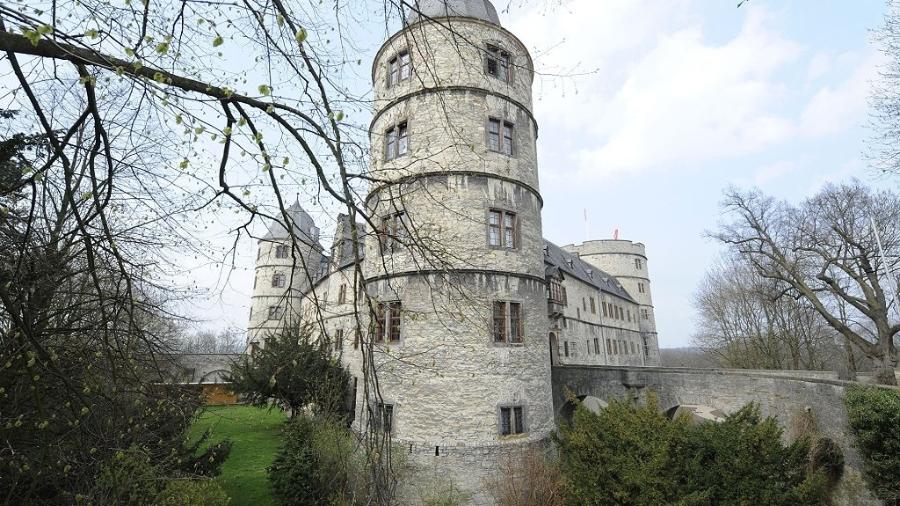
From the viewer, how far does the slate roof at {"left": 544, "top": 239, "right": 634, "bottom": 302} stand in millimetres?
25147

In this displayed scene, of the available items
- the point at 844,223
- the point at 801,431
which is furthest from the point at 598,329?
the point at 801,431

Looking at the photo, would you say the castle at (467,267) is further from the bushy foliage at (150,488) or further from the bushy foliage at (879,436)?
the bushy foliage at (879,436)

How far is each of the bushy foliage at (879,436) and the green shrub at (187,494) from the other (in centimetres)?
1358

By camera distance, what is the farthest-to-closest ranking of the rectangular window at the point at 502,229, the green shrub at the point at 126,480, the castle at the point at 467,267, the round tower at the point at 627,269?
the round tower at the point at 627,269, the rectangular window at the point at 502,229, the castle at the point at 467,267, the green shrub at the point at 126,480

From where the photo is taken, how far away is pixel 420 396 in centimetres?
1122

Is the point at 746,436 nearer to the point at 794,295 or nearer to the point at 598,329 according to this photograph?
the point at 794,295

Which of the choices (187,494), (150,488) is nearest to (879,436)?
(187,494)

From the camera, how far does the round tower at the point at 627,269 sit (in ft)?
139

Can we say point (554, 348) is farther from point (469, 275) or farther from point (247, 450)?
point (247, 450)

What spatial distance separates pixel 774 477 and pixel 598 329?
22.5 meters

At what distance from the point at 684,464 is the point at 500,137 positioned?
9.22m

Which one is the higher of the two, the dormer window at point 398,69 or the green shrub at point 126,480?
the dormer window at point 398,69

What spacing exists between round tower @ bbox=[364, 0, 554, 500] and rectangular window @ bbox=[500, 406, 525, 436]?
3 cm

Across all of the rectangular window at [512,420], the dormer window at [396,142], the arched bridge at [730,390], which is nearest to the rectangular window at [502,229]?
the dormer window at [396,142]
